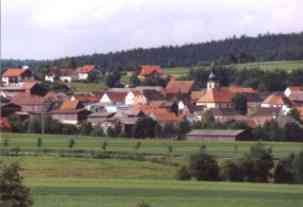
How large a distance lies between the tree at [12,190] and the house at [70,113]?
64165mm

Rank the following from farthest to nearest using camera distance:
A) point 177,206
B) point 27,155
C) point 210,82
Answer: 1. point 210,82
2. point 27,155
3. point 177,206

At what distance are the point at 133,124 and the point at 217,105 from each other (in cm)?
2676

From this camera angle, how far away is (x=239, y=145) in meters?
57.6

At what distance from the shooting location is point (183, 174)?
38.0 meters

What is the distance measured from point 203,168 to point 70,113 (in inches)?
1786

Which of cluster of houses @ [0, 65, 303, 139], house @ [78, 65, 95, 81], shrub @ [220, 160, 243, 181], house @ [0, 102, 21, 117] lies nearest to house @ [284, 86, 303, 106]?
cluster of houses @ [0, 65, 303, 139]

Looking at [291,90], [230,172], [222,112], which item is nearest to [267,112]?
[222,112]

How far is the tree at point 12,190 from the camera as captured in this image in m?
16.6

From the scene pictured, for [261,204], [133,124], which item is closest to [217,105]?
[133,124]

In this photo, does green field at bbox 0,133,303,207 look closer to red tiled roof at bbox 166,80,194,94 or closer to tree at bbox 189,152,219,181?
tree at bbox 189,152,219,181

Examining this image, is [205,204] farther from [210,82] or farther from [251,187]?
[210,82]

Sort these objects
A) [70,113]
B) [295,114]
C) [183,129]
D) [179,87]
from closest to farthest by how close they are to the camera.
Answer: [183,129], [295,114], [70,113], [179,87]

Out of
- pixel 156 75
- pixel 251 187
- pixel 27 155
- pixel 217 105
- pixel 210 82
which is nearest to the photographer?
pixel 251 187

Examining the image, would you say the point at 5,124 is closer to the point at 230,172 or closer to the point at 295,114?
the point at 295,114
